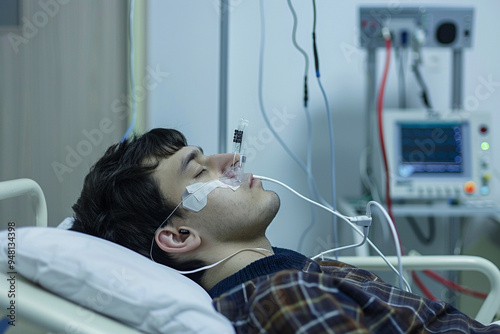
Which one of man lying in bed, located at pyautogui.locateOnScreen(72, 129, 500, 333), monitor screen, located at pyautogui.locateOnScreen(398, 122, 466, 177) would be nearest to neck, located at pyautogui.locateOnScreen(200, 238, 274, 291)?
man lying in bed, located at pyautogui.locateOnScreen(72, 129, 500, 333)

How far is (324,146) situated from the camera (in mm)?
2449

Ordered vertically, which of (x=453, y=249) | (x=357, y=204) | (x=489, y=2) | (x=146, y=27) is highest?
(x=489, y=2)

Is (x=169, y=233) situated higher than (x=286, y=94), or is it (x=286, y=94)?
(x=286, y=94)

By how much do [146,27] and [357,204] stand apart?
3.82ft

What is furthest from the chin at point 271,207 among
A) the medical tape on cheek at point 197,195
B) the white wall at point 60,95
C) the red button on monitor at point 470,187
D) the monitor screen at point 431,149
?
the red button on monitor at point 470,187

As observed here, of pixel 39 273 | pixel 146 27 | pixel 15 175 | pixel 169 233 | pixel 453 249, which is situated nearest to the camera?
pixel 39 273

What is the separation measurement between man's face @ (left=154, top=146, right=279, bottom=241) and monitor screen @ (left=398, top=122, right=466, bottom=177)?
3.64 ft

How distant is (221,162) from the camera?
117 centimetres

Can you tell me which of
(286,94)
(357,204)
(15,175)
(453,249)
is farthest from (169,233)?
(453,249)

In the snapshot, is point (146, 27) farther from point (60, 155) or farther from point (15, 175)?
point (15, 175)

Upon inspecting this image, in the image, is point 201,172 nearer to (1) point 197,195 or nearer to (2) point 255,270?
(1) point 197,195

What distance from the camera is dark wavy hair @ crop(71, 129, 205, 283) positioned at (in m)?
1.10

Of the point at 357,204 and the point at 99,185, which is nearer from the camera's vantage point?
the point at 99,185

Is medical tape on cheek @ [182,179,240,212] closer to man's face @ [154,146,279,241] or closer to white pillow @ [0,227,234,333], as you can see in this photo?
man's face @ [154,146,279,241]
